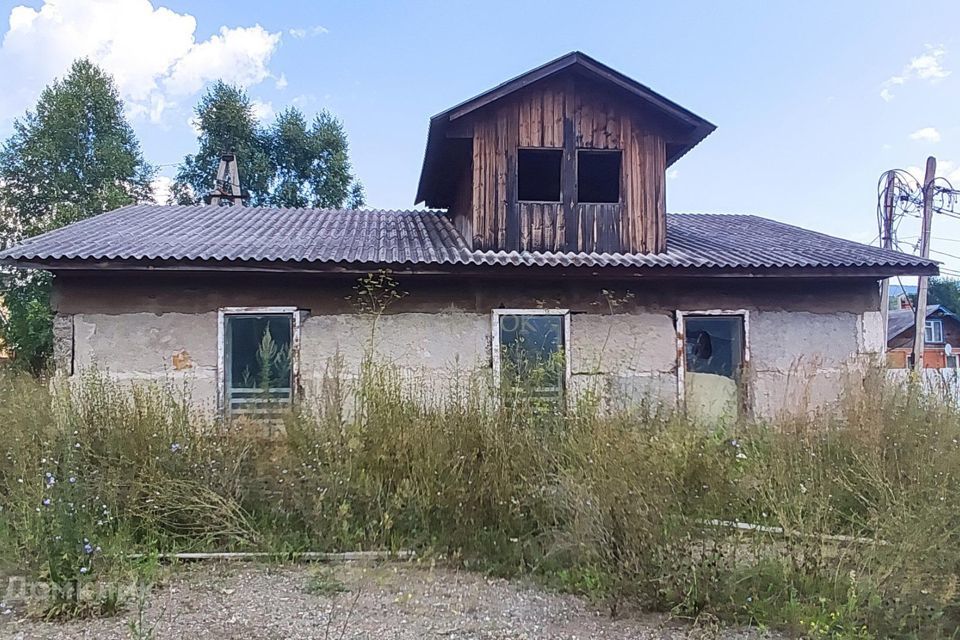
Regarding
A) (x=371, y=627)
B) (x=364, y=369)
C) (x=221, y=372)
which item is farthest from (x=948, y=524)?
(x=221, y=372)

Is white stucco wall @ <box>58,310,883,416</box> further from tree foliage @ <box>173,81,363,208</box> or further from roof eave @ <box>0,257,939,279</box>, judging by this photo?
tree foliage @ <box>173,81,363,208</box>

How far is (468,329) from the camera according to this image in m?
8.16

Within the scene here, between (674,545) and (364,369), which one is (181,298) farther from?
(674,545)

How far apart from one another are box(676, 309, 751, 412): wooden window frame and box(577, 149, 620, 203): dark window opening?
6.75 feet

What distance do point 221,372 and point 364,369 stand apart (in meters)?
2.99

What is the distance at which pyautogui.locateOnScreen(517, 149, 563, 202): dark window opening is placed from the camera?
31.4 ft

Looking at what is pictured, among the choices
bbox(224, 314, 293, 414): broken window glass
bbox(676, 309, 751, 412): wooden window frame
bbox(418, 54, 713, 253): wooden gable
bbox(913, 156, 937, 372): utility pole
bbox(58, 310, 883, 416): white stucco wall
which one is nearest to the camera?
bbox(58, 310, 883, 416): white stucco wall

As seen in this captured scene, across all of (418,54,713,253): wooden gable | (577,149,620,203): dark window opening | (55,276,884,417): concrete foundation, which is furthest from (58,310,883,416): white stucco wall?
(577,149,620,203): dark window opening

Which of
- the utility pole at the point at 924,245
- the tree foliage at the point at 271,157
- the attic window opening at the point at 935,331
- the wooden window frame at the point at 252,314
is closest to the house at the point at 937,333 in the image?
the attic window opening at the point at 935,331

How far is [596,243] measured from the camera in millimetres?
9016

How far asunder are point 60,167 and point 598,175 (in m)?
22.9

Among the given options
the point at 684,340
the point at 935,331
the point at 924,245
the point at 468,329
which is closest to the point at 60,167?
the point at 468,329

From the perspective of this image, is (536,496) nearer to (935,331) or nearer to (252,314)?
(252,314)

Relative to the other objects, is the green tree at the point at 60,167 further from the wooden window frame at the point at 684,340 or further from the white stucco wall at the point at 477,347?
the wooden window frame at the point at 684,340
